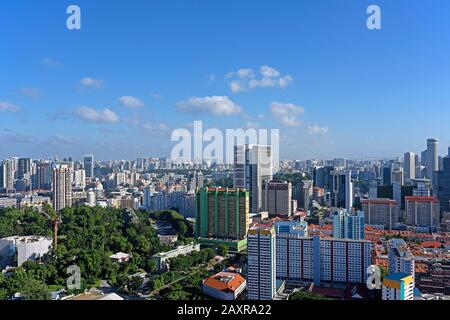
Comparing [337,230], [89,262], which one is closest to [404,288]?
[337,230]

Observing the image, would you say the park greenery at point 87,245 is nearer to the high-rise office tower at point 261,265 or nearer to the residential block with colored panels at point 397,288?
the high-rise office tower at point 261,265

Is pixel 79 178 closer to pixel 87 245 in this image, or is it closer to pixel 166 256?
pixel 87 245

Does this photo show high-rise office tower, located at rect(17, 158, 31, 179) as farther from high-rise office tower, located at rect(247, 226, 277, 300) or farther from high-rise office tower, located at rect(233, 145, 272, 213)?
high-rise office tower, located at rect(247, 226, 277, 300)

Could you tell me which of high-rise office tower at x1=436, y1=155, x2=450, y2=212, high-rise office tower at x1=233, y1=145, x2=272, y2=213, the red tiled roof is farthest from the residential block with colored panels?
high-rise office tower at x1=436, y1=155, x2=450, y2=212

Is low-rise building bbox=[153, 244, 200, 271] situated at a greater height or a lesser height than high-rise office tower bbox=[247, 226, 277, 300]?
lesser

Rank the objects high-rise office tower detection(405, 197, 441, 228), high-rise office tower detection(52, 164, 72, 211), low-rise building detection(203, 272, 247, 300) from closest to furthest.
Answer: low-rise building detection(203, 272, 247, 300)
high-rise office tower detection(405, 197, 441, 228)
high-rise office tower detection(52, 164, 72, 211)

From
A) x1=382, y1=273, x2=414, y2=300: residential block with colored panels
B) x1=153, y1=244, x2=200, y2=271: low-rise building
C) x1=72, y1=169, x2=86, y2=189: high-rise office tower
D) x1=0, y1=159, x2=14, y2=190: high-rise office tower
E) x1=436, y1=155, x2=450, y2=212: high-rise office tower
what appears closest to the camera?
x1=382, y1=273, x2=414, y2=300: residential block with colored panels
